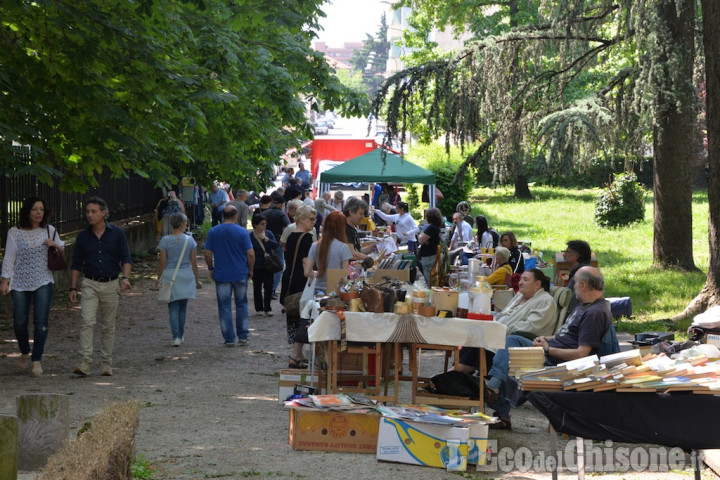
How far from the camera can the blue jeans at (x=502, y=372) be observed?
817cm

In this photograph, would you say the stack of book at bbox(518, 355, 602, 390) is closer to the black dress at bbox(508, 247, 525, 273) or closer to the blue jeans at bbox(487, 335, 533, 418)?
the blue jeans at bbox(487, 335, 533, 418)

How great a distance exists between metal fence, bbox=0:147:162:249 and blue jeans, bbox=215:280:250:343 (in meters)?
2.52

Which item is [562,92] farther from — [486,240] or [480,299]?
[480,299]

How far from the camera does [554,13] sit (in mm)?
17391

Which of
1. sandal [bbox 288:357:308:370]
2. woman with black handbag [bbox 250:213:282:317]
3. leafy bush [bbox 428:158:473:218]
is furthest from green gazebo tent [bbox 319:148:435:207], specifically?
sandal [bbox 288:357:308:370]

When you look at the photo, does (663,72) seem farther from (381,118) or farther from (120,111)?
(120,111)

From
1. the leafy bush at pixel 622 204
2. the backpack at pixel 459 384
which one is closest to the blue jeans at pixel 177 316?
the backpack at pixel 459 384

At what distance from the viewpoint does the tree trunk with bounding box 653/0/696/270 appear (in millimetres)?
15031

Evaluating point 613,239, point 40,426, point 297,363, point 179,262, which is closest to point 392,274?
point 297,363

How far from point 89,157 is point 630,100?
9.46 meters

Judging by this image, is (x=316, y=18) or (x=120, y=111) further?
(x=316, y=18)

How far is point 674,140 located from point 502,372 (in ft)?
32.4

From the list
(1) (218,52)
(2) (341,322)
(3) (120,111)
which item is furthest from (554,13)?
(2) (341,322)

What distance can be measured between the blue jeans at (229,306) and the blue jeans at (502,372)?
499cm
